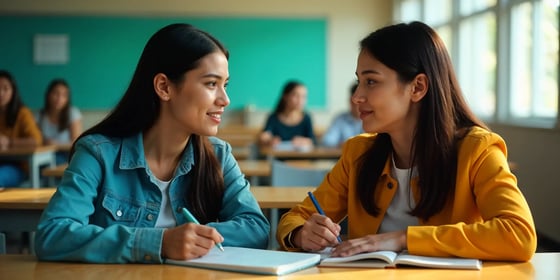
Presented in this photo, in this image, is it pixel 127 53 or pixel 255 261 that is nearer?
pixel 255 261

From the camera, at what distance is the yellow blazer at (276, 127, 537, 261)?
5.04 ft

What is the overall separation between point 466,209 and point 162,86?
0.81m

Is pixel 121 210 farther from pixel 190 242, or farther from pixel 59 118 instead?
pixel 59 118

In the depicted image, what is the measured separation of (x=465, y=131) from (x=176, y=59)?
734mm

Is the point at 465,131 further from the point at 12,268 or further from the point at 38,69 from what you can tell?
the point at 38,69

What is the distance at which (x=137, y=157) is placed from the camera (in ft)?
6.17

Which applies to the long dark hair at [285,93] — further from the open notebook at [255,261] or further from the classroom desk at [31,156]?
the open notebook at [255,261]

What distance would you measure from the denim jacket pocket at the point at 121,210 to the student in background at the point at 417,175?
372 mm

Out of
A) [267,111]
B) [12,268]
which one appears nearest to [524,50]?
[267,111]

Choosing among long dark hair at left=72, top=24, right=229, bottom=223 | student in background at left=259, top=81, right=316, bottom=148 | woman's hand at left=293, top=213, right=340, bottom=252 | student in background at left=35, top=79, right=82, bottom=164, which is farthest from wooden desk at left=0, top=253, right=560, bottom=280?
student in background at left=35, top=79, right=82, bottom=164

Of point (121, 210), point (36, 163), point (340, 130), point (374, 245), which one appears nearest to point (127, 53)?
point (340, 130)

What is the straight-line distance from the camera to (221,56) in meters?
1.89

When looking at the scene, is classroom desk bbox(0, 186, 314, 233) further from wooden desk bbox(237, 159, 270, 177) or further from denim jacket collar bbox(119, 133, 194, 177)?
wooden desk bbox(237, 159, 270, 177)

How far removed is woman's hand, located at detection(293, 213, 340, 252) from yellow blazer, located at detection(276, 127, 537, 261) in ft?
0.31
